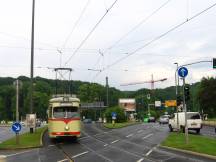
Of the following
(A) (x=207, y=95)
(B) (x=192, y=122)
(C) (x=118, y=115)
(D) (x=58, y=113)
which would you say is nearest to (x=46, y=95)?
(C) (x=118, y=115)

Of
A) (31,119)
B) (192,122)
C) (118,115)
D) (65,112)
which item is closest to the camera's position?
(65,112)

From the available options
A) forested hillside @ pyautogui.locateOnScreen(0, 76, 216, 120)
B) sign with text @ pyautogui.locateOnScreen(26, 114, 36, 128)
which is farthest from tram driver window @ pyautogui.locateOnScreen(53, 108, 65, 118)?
forested hillside @ pyautogui.locateOnScreen(0, 76, 216, 120)

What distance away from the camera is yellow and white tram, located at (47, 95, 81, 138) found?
111 ft

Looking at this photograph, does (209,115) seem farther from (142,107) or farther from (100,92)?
(142,107)

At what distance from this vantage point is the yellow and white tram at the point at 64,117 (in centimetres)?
3372

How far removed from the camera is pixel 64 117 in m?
33.9

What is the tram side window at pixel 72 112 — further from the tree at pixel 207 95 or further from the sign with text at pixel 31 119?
the tree at pixel 207 95

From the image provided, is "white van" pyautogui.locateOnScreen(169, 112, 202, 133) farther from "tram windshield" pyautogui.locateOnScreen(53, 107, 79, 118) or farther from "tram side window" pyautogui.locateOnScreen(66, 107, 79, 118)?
"tram windshield" pyautogui.locateOnScreen(53, 107, 79, 118)

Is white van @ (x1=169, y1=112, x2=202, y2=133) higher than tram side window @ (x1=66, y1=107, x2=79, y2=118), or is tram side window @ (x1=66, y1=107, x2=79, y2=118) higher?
tram side window @ (x1=66, y1=107, x2=79, y2=118)

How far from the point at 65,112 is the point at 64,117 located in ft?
1.27

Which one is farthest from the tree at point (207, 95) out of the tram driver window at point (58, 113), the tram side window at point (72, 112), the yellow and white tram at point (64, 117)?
the tram driver window at point (58, 113)

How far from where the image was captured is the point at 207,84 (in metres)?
93.4

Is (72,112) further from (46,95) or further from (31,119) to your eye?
(46,95)

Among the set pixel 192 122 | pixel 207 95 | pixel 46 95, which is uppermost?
pixel 46 95
